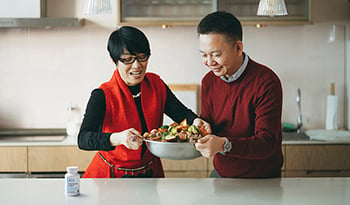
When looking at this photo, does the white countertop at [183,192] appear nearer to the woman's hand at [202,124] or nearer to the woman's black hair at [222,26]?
the woman's hand at [202,124]

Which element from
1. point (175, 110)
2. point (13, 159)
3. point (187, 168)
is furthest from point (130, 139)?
point (13, 159)

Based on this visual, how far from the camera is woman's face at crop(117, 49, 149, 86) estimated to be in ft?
7.85

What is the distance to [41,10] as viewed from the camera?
153 inches

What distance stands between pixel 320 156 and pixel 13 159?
2297mm

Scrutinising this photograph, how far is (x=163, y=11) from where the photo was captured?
151 inches

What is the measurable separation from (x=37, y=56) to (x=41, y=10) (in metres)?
0.44

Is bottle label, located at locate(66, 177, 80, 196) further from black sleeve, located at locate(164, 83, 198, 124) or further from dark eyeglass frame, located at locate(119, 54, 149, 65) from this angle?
black sleeve, located at locate(164, 83, 198, 124)

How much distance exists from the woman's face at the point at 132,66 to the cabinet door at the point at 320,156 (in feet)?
5.51

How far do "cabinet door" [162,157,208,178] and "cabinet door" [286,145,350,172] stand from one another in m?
0.64

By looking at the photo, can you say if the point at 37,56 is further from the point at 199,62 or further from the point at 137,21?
the point at 199,62

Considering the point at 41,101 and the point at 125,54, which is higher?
the point at 125,54

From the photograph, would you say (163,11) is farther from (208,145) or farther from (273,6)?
(208,145)

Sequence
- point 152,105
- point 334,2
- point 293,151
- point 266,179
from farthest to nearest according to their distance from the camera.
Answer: point 334,2 < point 293,151 < point 152,105 < point 266,179

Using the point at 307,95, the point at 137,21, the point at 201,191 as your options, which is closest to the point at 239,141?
the point at 201,191
